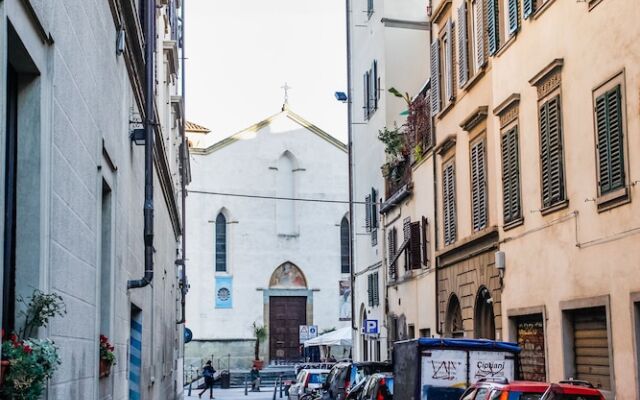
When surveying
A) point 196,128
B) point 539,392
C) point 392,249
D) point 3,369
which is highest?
point 196,128

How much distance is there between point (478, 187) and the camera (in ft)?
76.5

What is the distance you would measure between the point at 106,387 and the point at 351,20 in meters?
34.1

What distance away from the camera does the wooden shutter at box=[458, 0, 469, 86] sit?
2467 cm

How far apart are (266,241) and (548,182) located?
48482mm

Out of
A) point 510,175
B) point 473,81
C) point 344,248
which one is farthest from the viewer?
point 344,248

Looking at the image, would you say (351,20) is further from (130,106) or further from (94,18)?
(94,18)

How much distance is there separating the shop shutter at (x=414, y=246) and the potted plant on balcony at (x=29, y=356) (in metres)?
23.0

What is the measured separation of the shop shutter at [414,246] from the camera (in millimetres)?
A: 30109

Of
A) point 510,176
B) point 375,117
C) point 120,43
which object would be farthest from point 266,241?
point 120,43

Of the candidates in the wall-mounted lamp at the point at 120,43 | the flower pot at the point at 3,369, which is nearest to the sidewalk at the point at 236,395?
the wall-mounted lamp at the point at 120,43

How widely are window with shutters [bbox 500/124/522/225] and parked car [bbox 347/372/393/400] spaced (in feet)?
12.4

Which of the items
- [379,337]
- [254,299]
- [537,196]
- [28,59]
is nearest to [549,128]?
[537,196]

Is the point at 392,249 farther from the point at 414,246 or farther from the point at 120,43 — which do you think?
the point at 120,43

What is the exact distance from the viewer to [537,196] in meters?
18.9
